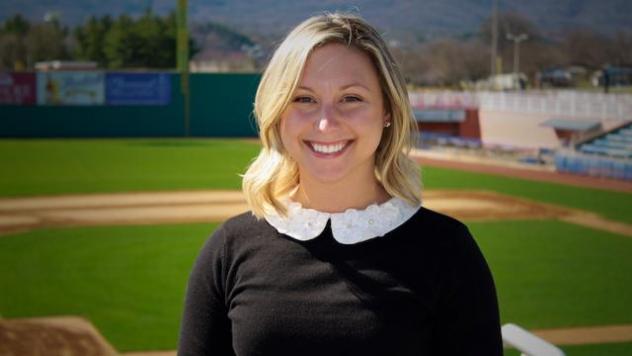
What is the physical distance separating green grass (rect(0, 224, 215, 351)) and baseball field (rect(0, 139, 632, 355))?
0.05 ft

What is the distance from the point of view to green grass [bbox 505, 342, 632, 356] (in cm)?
632

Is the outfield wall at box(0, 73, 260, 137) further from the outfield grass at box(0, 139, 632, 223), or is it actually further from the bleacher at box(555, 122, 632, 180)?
the bleacher at box(555, 122, 632, 180)

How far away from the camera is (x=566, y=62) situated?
74.6 metres

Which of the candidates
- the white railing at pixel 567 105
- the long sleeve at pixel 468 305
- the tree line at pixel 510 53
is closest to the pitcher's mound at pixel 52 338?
the long sleeve at pixel 468 305

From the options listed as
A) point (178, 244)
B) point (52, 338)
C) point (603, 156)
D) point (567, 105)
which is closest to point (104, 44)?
point (567, 105)

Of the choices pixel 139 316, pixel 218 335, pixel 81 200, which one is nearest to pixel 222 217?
pixel 81 200

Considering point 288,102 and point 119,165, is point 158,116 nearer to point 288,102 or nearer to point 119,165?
point 119,165

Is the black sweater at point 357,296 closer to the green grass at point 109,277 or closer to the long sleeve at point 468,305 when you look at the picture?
the long sleeve at point 468,305

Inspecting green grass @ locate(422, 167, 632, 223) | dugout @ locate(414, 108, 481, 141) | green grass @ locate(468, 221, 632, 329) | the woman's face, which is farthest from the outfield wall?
the woman's face

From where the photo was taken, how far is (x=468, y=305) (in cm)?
185

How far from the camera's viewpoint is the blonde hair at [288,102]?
1.91 meters

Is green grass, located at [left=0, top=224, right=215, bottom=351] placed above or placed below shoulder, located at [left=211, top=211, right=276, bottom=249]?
below

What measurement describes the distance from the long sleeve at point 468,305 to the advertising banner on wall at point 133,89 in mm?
31494

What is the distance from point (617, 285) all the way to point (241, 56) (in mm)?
76022
